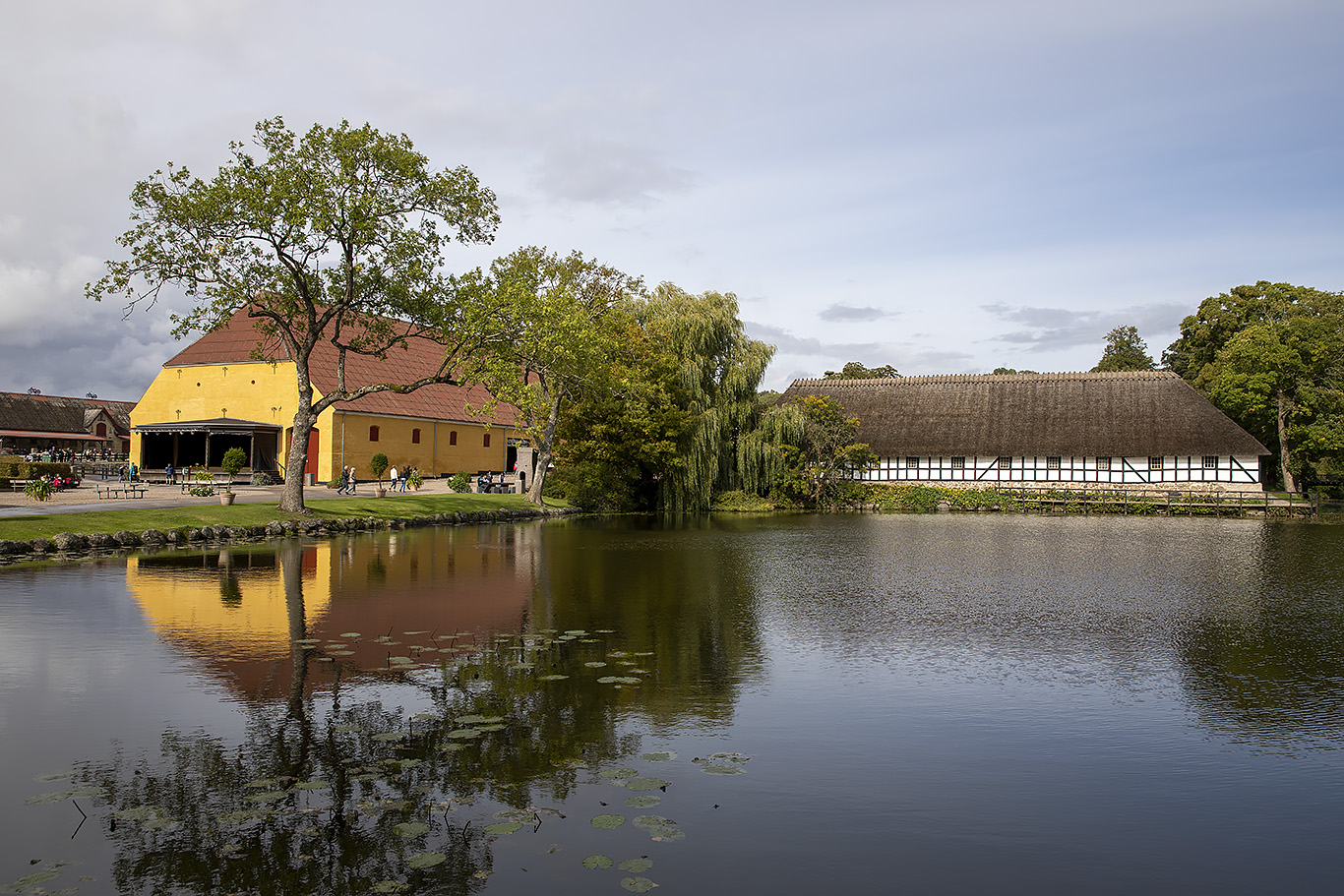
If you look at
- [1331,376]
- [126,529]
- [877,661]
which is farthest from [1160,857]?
[1331,376]

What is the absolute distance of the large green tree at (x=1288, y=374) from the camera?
1797 inches

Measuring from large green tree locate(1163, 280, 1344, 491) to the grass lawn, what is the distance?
1479 inches

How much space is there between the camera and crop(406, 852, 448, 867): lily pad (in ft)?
16.2

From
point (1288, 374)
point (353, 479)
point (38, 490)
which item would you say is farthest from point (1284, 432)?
point (38, 490)

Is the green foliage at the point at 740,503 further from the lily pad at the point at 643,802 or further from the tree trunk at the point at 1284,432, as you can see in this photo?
the lily pad at the point at 643,802

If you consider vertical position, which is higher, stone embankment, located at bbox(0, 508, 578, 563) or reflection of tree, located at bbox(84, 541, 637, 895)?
stone embankment, located at bbox(0, 508, 578, 563)

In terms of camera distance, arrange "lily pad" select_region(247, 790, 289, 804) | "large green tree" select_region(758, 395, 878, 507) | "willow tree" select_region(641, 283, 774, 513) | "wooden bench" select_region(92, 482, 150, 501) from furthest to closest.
→ "large green tree" select_region(758, 395, 878, 507), "willow tree" select_region(641, 283, 774, 513), "wooden bench" select_region(92, 482, 150, 501), "lily pad" select_region(247, 790, 289, 804)

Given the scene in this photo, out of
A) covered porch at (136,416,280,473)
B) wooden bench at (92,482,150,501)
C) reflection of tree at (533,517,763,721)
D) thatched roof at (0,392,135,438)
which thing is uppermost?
thatched roof at (0,392,135,438)

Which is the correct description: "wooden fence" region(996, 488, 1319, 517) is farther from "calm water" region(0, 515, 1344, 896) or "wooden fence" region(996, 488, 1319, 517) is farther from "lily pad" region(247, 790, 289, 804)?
"lily pad" region(247, 790, 289, 804)

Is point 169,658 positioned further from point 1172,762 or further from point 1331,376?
point 1331,376

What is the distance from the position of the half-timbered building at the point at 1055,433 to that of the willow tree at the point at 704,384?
10.6 metres

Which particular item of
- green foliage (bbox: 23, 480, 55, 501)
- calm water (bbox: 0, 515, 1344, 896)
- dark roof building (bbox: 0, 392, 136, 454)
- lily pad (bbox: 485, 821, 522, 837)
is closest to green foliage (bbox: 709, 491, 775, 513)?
green foliage (bbox: 23, 480, 55, 501)

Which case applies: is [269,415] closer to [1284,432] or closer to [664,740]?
[664,740]

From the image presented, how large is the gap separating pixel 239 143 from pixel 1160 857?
24.8 metres
